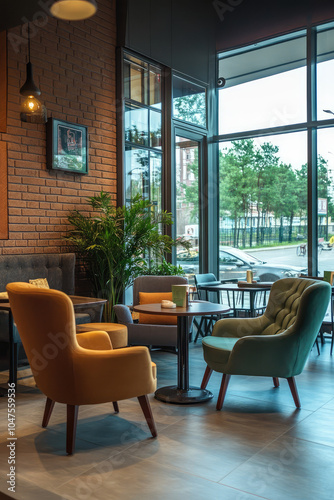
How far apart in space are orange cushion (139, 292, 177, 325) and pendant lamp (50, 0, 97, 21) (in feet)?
9.41

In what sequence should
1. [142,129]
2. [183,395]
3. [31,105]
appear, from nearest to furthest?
1. [183,395]
2. [31,105]
3. [142,129]

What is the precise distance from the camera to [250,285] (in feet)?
19.3

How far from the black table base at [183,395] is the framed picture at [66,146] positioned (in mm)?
2767

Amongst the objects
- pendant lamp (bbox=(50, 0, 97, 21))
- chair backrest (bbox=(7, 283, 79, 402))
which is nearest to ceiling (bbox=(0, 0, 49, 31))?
pendant lamp (bbox=(50, 0, 97, 21))

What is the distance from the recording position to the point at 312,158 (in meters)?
6.82

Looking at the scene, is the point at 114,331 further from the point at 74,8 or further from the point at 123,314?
the point at 74,8

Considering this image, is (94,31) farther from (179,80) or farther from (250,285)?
(250,285)

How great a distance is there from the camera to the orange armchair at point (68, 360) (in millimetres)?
2824

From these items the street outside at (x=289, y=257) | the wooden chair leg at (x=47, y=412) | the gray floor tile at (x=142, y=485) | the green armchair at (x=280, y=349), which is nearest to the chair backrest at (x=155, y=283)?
the green armchair at (x=280, y=349)

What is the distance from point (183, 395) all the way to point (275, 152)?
4503 millimetres

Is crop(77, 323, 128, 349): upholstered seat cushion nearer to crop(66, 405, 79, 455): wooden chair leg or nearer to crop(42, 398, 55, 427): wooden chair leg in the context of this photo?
crop(42, 398, 55, 427): wooden chair leg

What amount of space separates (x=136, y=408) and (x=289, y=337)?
4.16 ft

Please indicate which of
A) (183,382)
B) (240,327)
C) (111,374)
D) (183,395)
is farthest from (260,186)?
(111,374)

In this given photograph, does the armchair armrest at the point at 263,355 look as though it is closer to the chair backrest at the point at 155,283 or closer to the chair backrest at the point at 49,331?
the chair backrest at the point at 49,331
